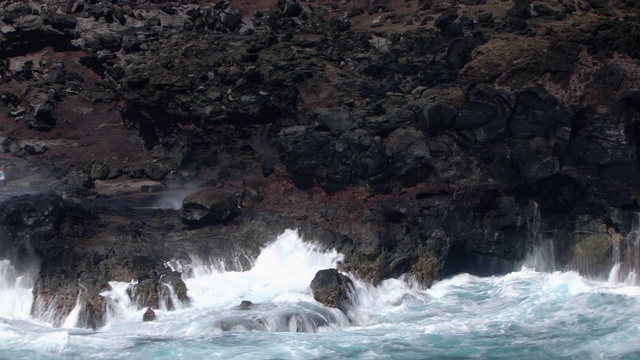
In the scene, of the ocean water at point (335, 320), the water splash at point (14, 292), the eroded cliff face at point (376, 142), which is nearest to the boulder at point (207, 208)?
the eroded cliff face at point (376, 142)

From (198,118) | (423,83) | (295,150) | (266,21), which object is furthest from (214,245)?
(266,21)

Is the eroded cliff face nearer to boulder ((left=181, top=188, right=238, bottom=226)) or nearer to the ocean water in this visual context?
boulder ((left=181, top=188, right=238, bottom=226))

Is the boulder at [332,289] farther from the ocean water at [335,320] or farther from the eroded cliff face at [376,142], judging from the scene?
the eroded cliff face at [376,142]

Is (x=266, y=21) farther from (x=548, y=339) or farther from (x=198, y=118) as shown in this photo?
(x=548, y=339)

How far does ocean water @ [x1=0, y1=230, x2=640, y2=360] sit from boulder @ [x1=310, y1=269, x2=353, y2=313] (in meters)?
0.22

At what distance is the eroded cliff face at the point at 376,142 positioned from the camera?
2433 cm

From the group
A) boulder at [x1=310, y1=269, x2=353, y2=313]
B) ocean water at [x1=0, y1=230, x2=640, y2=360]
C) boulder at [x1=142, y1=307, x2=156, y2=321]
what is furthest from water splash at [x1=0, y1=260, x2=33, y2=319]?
boulder at [x1=310, y1=269, x2=353, y2=313]

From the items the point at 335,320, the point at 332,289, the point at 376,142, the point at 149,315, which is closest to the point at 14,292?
the point at 149,315

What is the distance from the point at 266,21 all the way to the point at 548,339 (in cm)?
1723

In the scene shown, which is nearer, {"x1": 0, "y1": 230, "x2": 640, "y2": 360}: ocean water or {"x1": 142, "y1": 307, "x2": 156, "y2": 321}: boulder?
{"x1": 0, "y1": 230, "x2": 640, "y2": 360}: ocean water

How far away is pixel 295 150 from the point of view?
25.4m

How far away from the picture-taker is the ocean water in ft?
63.4

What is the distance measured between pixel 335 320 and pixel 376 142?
560 cm

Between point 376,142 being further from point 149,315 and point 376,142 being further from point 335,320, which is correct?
point 149,315
